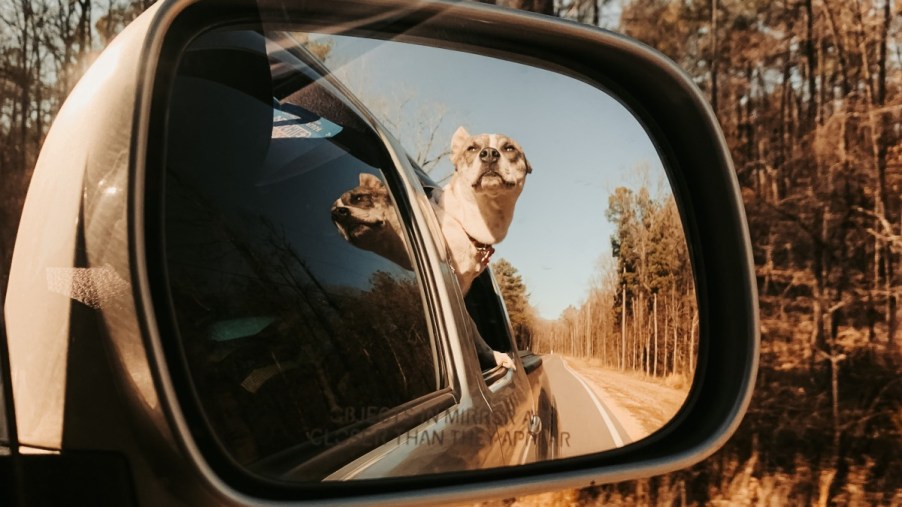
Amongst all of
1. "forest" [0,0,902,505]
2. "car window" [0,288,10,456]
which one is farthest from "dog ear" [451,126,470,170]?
"forest" [0,0,902,505]

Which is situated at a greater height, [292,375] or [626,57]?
[626,57]

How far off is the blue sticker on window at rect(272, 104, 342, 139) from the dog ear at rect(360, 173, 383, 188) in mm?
131

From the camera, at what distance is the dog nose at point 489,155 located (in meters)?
1.56

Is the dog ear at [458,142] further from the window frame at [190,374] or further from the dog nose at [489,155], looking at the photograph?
the window frame at [190,374]

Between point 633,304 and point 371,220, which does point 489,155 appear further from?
point 633,304

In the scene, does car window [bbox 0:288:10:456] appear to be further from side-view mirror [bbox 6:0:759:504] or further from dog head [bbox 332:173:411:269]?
dog head [bbox 332:173:411:269]

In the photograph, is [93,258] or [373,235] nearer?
[93,258]

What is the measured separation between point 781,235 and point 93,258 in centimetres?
1106

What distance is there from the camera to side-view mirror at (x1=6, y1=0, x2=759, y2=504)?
1.20m

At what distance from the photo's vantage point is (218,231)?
1.35 meters

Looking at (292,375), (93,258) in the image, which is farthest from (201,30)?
(292,375)

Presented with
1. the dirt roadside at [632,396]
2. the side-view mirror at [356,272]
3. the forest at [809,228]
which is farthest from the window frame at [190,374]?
the forest at [809,228]

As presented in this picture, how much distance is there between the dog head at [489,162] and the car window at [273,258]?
0.20 metres

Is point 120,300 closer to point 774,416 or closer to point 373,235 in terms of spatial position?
point 373,235
